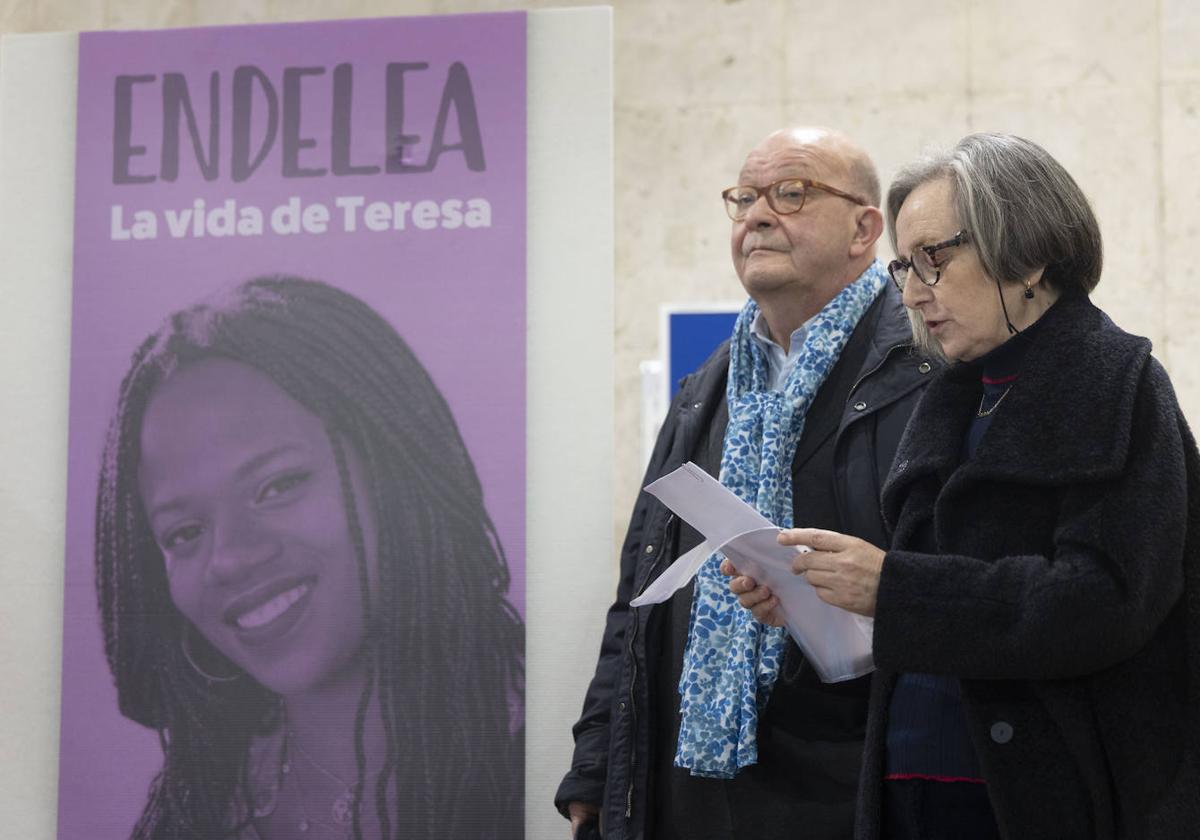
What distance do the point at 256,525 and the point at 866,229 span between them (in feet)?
4.26

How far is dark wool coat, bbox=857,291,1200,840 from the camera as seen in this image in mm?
1610

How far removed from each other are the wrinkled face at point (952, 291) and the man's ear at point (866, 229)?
2.63 feet

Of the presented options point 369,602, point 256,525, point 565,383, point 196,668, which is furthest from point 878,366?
point 196,668

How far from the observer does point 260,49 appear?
9.54ft

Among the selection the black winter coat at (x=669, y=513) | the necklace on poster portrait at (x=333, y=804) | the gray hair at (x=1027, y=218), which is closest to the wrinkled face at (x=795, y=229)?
the black winter coat at (x=669, y=513)

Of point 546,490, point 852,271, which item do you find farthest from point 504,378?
point 852,271

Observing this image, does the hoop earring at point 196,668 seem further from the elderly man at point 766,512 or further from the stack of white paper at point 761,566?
the stack of white paper at point 761,566

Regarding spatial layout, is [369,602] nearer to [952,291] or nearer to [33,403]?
[33,403]

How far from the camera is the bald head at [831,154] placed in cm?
272

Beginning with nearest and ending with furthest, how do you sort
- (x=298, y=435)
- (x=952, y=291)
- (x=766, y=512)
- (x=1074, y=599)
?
(x=1074, y=599)
(x=952, y=291)
(x=766, y=512)
(x=298, y=435)

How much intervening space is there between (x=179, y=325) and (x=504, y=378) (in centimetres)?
67

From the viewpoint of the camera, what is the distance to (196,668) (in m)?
2.82

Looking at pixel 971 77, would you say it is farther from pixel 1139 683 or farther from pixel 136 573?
pixel 1139 683

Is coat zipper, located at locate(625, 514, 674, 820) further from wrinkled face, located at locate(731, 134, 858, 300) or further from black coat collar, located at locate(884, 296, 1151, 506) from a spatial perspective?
black coat collar, located at locate(884, 296, 1151, 506)
